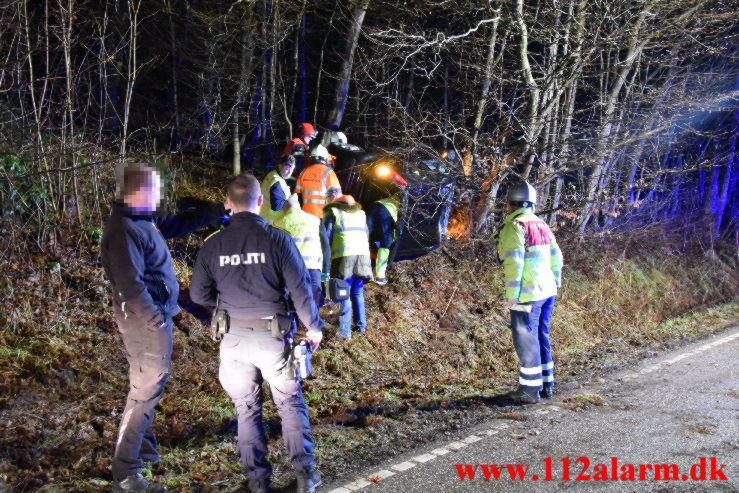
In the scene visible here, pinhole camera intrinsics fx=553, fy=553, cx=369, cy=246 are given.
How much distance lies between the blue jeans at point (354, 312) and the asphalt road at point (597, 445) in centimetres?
257

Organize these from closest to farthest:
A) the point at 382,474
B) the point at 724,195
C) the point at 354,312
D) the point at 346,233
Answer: the point at 382,474
the point at 346,233
the point at 354,312
the point at 724,195

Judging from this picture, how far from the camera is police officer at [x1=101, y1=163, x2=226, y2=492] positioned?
3.61 m

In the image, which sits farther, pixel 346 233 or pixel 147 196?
pixel 346 233

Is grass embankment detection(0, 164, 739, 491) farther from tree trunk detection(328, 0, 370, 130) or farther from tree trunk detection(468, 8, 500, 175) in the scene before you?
tree trunk detection(328, 0, 370, 130)

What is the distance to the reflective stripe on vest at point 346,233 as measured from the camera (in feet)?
23.2

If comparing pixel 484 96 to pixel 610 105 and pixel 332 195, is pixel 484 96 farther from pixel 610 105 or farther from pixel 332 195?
pixel 332 195

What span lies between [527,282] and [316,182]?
3461 mm

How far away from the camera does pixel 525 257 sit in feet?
19.4

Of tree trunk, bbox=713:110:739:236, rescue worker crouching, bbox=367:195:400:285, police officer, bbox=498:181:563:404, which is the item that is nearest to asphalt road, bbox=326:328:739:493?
police officer, bbox=498:181:563:404

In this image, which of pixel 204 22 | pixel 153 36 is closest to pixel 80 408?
pixel 204 22

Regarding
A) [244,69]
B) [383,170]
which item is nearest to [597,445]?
[383,170]

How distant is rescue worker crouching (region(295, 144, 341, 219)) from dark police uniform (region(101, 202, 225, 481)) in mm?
4198

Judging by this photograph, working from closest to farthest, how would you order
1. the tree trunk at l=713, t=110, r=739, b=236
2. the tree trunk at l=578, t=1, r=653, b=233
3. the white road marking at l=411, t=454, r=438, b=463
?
1. the white road marking at l=411, t=454, r=438, b=463
2. the tree trunk at l=578, t=1, r=653, b=233
3. the tree trunk at l=713, t=110, r=739, b=236

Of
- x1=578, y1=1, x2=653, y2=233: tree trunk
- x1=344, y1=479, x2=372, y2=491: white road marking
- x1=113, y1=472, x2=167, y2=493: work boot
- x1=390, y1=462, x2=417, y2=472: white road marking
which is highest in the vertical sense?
x1=578, y1=1, x2=653, y2=233: tree trunk
